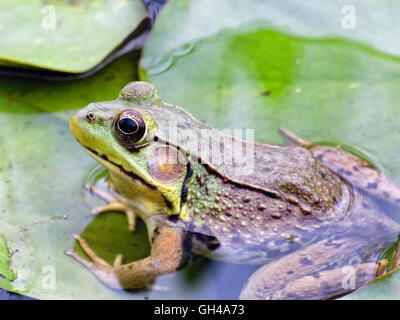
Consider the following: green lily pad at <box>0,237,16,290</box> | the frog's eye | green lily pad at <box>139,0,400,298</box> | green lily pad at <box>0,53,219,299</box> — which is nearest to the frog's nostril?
the frog's eye

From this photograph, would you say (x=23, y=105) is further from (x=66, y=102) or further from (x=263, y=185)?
(x=263, y=185)

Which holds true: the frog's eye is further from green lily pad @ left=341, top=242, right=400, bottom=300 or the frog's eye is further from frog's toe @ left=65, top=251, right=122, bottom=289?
green lily pad @ left=341, top=242, right=400, bottom=300

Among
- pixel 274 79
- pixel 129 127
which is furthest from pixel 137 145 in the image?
pixel 274 79

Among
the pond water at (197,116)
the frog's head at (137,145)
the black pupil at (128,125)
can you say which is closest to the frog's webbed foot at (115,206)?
the pond water at (197,116)

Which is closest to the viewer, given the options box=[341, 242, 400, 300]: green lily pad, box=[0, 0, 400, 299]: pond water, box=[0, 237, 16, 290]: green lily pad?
box=[341, 242, 400, 300]: green lily pad

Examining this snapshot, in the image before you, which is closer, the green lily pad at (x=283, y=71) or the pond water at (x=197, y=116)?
the pond water at (x=197, y=116)

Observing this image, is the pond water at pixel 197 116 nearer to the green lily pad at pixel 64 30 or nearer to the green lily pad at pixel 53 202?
the green lily pad at pixel 53 202
